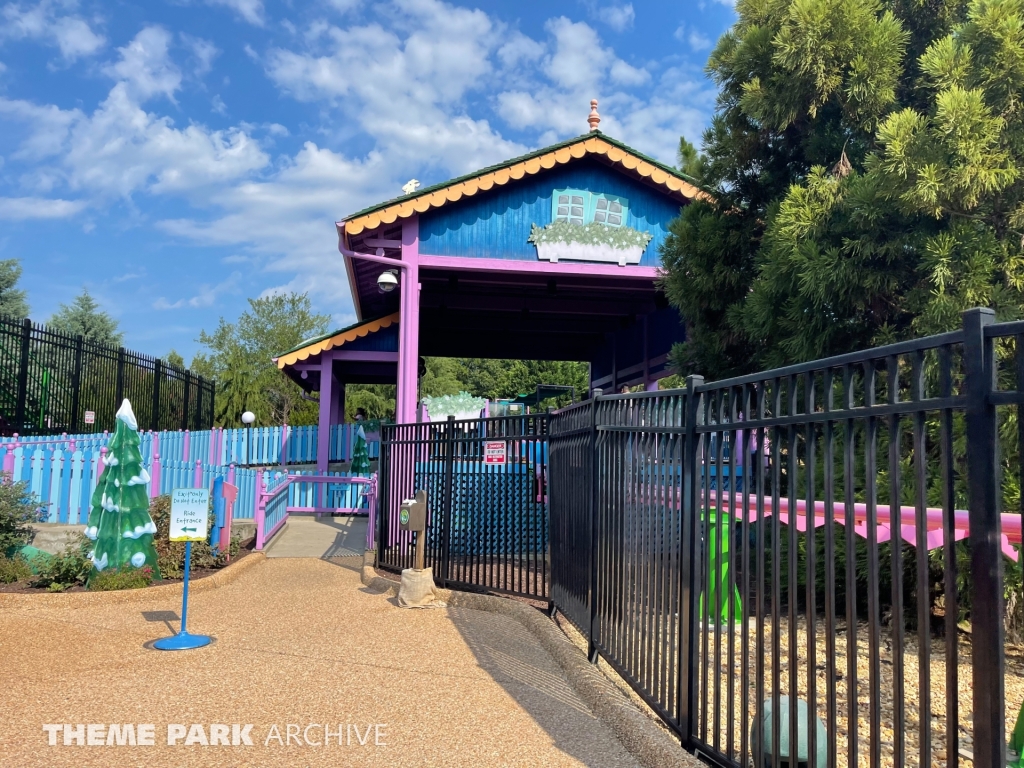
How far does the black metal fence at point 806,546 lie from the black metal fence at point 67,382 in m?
13.7

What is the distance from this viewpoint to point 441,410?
1664cm

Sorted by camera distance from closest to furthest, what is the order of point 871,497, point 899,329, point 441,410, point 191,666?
1. point 871,497
2. point 191,666
3. point 899,329
4. point 441,410

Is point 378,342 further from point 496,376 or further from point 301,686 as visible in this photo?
point 496,376

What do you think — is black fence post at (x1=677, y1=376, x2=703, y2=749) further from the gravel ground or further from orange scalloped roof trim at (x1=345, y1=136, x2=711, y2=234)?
orange scalloped roof trim at (x1=345, y1=136, x2=711, y2=234)

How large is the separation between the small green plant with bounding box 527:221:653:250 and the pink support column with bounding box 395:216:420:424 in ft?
6.34

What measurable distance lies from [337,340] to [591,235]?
216 inches

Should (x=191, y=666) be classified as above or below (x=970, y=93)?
below

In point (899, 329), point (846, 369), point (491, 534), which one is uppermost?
point (899, 329)

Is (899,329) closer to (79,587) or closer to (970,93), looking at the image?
(970,93)

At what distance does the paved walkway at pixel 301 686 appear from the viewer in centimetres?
382

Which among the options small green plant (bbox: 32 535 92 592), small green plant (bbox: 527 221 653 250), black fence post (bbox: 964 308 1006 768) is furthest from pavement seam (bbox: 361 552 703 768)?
small green plant (bbox: 527 221 653 250)

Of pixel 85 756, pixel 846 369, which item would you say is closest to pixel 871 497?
pixel 846 369

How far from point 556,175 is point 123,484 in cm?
820

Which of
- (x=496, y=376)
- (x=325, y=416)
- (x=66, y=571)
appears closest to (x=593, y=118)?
(x=325, y=416)
